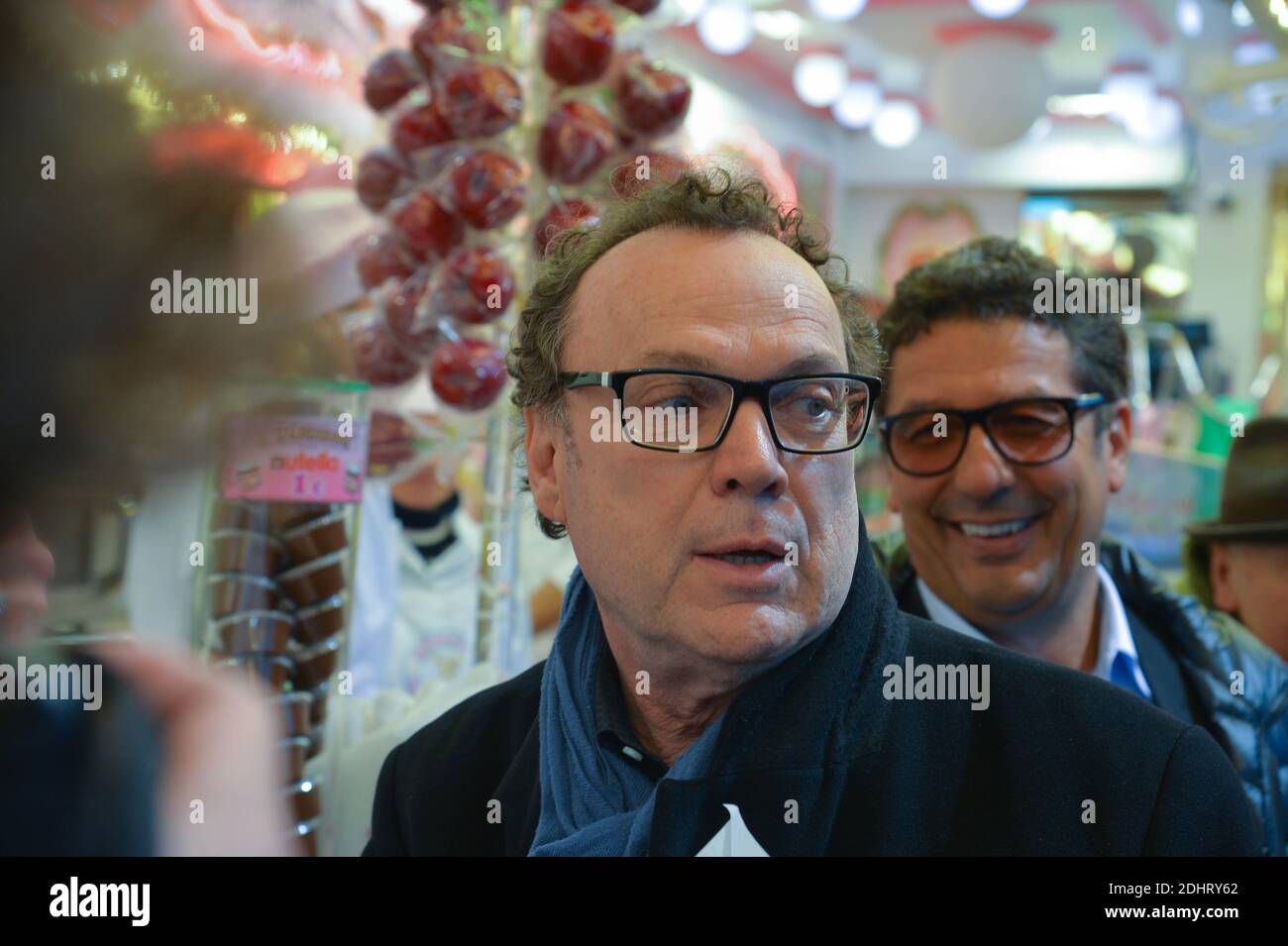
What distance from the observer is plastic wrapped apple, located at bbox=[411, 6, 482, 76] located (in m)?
1.86

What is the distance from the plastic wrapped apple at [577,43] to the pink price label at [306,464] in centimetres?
64

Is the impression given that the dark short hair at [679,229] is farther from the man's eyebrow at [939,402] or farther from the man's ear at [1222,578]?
the man's ear at [1222,578]

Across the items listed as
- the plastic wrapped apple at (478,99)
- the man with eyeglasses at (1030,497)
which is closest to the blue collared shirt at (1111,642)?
the man with eyeglasses at (1030,497)

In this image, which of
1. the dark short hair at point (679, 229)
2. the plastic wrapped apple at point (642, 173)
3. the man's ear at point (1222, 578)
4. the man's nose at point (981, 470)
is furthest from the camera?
the man's ear at point (1222, 578)

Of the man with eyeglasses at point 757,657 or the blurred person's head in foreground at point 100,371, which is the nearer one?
the blurred person's head in foreground at point 100,371

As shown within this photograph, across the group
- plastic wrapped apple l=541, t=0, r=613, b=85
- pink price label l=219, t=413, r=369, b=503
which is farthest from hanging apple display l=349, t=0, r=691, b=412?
pink price label l=219, t=413, r=369, b=503

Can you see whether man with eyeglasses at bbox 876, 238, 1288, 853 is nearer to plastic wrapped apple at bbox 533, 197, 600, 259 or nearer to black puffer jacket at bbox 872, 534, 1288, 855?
black puffer jacket at bbox 872, 534, 1288, 855

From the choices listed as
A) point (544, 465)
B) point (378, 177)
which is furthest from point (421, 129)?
point (544, 465)

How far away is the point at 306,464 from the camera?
5.16 feet

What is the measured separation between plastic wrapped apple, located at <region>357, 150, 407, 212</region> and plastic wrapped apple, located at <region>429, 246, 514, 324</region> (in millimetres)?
173

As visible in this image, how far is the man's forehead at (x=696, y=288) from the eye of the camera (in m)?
1.13

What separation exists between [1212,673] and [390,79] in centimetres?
147
